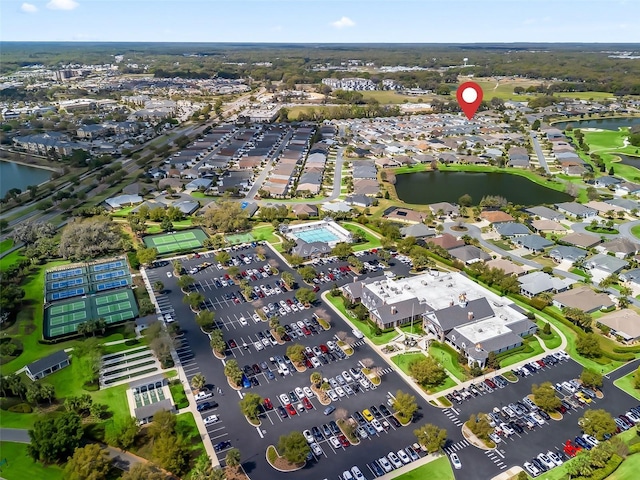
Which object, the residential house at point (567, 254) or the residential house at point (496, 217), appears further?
the residential house at point (496, 217)

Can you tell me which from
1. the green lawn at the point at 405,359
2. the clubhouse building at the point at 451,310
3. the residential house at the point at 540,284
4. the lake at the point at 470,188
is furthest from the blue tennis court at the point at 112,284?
the lake at the point at 470,188

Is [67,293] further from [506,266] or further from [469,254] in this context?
[506,266]

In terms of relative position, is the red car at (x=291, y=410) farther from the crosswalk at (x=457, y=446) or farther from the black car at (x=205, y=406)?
the crosswalk at (x=457, y=446)

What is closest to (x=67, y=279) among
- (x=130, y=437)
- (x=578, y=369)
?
(x=130, y=437)

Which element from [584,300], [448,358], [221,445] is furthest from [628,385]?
[221,445]

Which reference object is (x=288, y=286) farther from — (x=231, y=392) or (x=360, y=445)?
(x=360, y=445)
